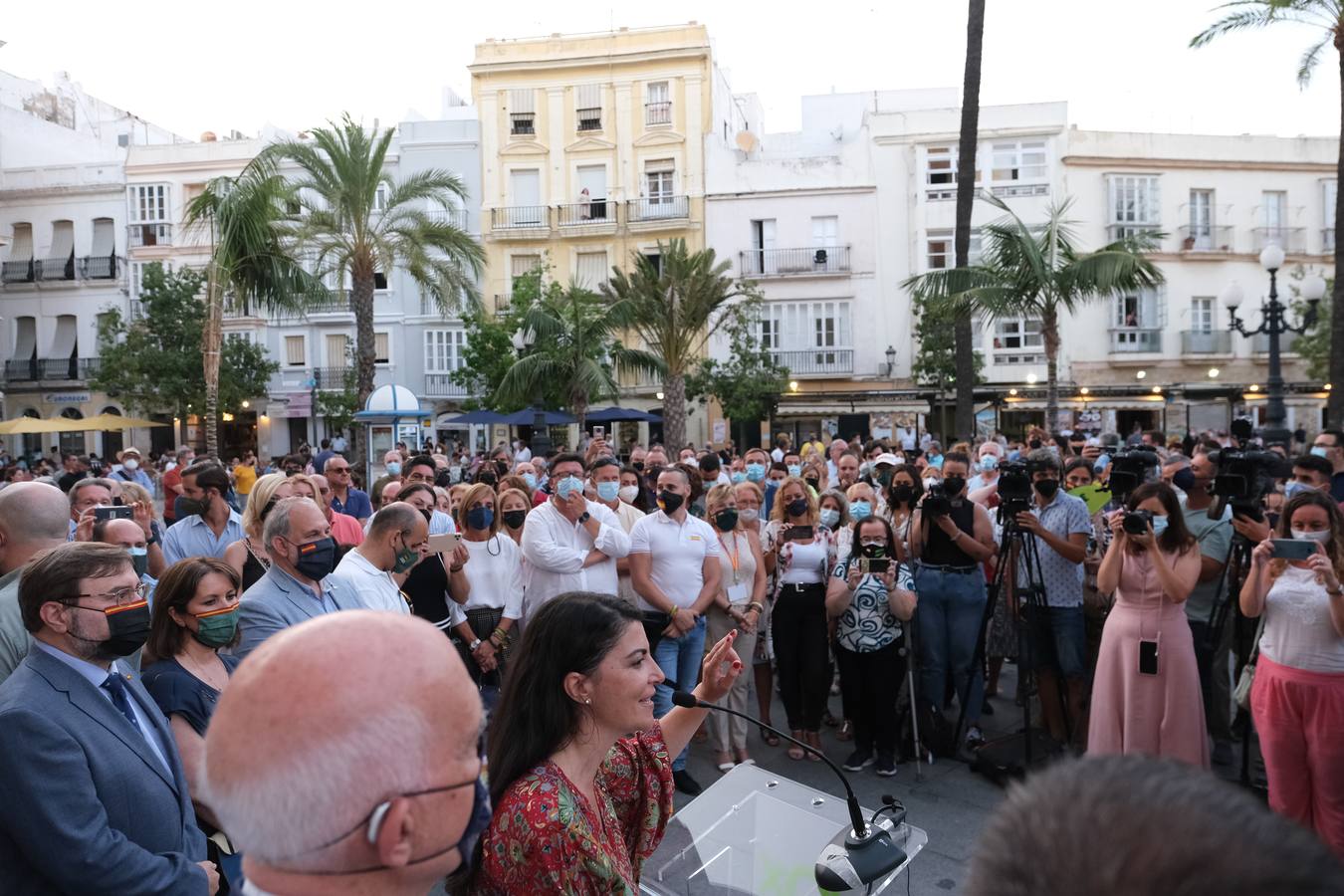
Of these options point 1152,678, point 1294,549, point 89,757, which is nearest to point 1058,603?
point 1152,678

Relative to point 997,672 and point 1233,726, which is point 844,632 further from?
point 1233,726

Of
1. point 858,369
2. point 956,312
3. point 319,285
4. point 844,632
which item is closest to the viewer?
point 844,632

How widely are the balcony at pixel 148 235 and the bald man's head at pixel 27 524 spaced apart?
34.0 metres

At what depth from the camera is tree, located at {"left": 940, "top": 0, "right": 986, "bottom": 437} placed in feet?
45.5

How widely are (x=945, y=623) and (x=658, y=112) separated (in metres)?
28.8

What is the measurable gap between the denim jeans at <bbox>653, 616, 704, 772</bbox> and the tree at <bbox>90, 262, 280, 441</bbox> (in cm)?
2742

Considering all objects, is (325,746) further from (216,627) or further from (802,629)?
(802,629)

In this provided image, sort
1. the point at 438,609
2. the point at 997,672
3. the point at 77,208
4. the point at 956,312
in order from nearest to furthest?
1. the point at 438,609
2. the point at 997,672
3. the point at 956,312
4. the point at 77,208

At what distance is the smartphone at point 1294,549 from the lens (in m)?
4.02

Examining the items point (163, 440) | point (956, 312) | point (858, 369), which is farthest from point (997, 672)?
point (163, 440)

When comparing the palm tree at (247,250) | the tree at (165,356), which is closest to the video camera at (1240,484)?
the palm tree at (247,250)

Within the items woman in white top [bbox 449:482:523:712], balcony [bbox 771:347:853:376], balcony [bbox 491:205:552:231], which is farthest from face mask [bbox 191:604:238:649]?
balcony [bbox 491:205:552:231]

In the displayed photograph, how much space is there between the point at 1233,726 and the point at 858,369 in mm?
24214

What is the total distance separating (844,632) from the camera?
19.0ft
